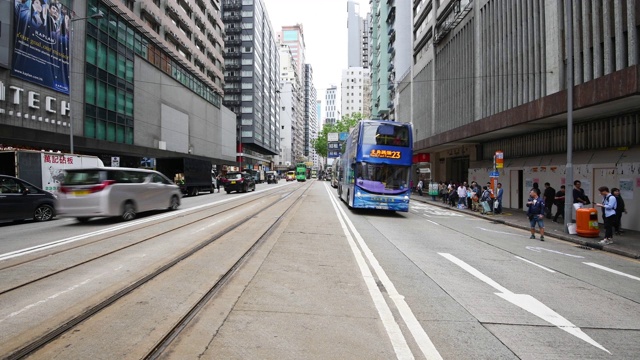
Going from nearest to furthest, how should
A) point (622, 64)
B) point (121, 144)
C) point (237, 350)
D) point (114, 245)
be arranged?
point (237, 350), point (114, 245), point (622, 64), point (121, 144)

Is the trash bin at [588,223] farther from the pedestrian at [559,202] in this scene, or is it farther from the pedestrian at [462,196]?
the pedestrian at [462,196]

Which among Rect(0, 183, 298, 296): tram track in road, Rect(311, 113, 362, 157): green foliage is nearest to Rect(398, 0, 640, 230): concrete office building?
Rect(0, 183, 298, 296): tram track in road

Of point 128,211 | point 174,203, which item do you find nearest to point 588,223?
point 128,211

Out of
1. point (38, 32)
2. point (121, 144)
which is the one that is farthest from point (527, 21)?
point (121, 144)

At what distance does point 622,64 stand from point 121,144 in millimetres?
35234

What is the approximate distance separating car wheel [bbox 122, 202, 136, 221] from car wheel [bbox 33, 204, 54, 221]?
3110 millimetres

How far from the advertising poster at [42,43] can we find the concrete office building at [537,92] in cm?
2694

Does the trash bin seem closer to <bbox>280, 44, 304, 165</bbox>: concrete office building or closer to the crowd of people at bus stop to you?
the crowd of people at bus stop

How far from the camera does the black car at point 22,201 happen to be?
11.6 m

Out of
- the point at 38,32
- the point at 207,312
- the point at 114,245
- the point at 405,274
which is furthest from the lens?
the point at 38,32

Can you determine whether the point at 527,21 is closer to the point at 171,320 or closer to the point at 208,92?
the point at 171,320

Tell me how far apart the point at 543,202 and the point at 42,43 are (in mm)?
29009

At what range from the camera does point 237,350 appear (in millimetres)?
3357

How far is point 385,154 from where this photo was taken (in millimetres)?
15906
